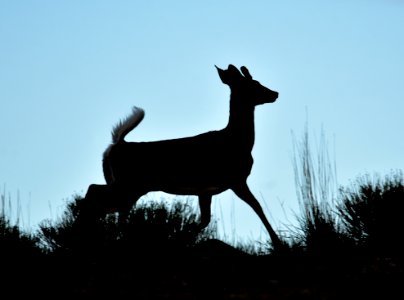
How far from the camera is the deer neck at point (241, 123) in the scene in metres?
8.89

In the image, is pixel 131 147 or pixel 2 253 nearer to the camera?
pixel 2 253

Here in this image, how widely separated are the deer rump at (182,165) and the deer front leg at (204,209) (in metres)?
0.15

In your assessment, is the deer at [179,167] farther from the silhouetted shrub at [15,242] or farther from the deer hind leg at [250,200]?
the silhouetted shrub at [15,242]

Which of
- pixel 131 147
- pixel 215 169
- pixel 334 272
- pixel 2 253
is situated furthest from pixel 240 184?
pixel 2 253

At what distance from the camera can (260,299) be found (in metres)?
5.43

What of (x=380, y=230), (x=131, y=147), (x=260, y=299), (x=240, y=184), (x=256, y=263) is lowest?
(x=260, y=299)

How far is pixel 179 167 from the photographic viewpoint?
340 inches

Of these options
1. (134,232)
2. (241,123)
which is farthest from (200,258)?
(241,123)

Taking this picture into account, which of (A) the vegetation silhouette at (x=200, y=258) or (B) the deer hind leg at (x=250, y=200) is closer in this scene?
(A) the vegetation silhouette at (x=200, y=258)

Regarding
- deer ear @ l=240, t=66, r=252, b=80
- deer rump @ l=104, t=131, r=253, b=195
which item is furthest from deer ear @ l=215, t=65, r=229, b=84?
deer rump @ l=104, t=131, r=253, b=195

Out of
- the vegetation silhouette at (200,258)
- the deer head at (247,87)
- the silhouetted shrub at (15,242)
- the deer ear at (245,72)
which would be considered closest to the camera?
the vegetation silhouette at (200,258)

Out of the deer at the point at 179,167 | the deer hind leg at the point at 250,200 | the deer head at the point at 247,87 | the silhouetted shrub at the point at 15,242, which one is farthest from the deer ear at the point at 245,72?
the silhouetted shrub at the point at 15,242

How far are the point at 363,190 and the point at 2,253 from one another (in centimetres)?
455

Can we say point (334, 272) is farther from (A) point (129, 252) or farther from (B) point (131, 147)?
(B) point (131, 147)
